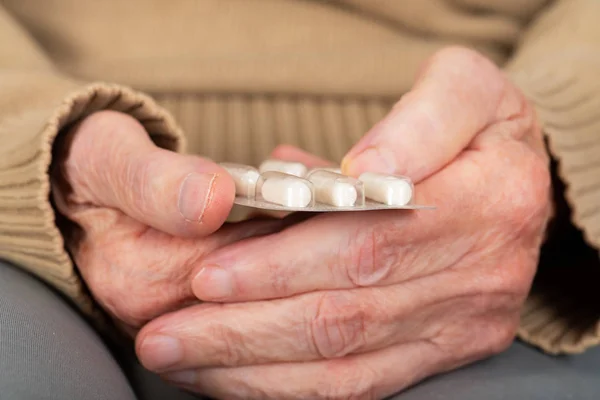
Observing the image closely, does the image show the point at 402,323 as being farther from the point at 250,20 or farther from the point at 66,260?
the point at 250,20

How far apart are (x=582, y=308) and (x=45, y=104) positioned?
0.55 meters

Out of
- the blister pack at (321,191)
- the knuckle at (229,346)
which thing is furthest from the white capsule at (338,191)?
the knuckle at (229,346)

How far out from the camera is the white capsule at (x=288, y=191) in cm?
39

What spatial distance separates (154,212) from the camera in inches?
16.8

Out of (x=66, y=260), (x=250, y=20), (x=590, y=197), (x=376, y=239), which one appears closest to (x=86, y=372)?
(x=66, y=260)

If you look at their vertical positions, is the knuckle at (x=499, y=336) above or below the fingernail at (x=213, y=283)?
below

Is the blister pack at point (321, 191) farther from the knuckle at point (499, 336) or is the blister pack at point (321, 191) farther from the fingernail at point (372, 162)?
the knuckle at point (499, 336)

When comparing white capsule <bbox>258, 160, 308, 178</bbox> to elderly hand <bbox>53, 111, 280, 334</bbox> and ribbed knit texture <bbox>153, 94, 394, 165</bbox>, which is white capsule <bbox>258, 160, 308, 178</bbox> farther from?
ribbed knit texture <bbox>153, 94, 394, 165</bbox>

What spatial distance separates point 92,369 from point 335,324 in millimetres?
173

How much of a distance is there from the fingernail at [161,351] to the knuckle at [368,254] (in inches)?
5.5

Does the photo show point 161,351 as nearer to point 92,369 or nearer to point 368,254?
point 92,369

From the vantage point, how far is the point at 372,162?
46cm

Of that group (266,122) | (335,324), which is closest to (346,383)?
(335,324)

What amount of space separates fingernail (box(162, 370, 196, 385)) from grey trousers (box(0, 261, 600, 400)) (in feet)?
0.10
